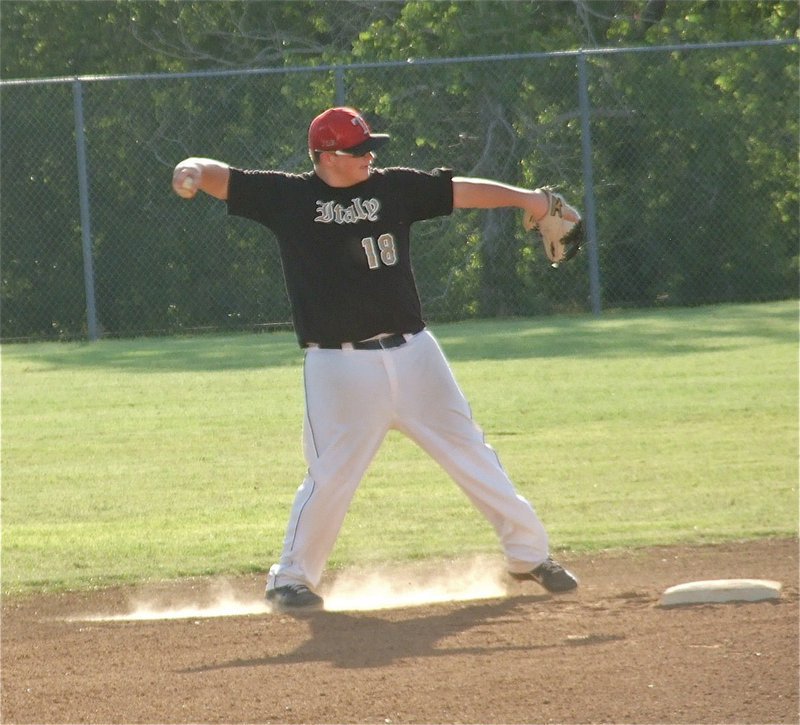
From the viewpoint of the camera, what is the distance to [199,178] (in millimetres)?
6238

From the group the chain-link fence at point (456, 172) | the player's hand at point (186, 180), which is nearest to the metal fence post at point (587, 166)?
the chain-link fence at point (456, 172)

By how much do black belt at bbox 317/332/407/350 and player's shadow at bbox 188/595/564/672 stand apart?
110cm

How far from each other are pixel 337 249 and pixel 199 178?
2.03ft

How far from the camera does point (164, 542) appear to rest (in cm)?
832

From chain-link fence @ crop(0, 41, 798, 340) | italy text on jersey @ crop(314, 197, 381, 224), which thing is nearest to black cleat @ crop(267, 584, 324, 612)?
italy text on jersey @ crop(314, 197, 381, 224)

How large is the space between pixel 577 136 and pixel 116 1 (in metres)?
13.1

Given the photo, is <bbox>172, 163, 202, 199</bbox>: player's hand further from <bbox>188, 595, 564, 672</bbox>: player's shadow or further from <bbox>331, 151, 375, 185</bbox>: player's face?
<bbox>188, 595, 564, 672</bbox>: player's shadow

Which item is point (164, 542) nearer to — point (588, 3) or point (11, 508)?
point (11, 508)

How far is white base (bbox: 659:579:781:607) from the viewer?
252 inches

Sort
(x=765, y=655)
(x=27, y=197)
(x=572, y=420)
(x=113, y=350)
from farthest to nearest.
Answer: (x=27, y=197), (x=113, y=350), (x=572, y=420), (x=765, y=655)

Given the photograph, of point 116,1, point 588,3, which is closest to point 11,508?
point 588,3

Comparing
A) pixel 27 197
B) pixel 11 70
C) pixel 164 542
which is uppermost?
pixel 11 70

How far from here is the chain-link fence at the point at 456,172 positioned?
18.8 meters

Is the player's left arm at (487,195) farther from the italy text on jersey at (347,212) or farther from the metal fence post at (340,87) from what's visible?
the metal fence post at (340,87)
